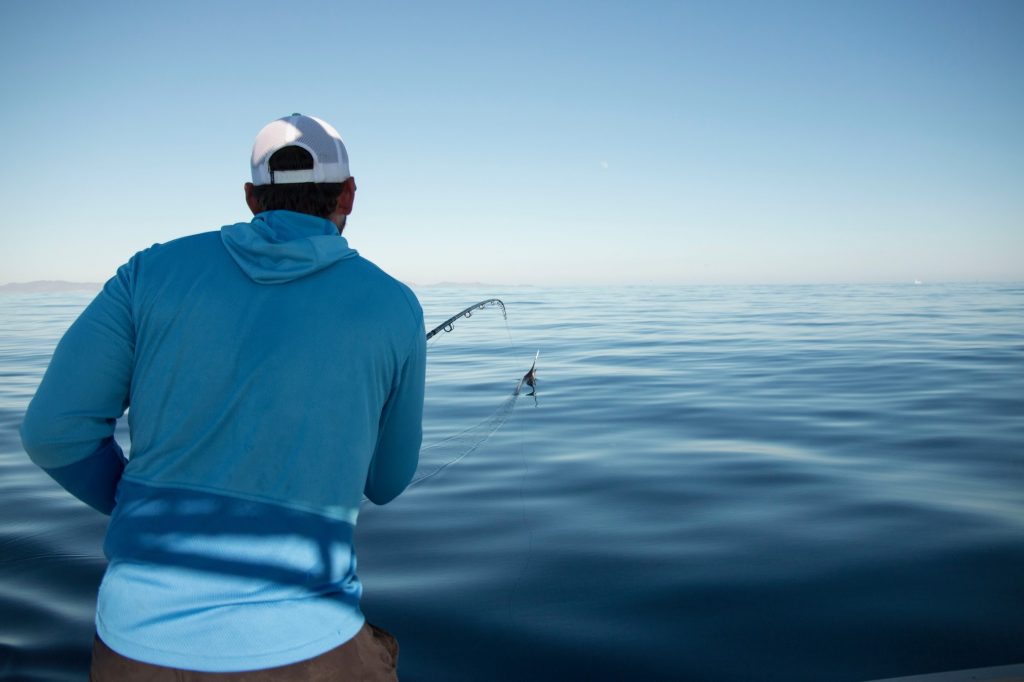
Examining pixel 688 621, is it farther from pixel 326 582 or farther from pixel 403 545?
pixel 326 582

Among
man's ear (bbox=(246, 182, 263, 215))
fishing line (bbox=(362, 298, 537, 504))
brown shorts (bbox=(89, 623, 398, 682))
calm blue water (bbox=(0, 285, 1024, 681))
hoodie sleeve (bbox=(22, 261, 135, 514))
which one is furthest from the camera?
fishing line (bbox=(362, 298, 537, 504))

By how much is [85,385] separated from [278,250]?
0.52 m

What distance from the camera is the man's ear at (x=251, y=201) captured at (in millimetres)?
1729

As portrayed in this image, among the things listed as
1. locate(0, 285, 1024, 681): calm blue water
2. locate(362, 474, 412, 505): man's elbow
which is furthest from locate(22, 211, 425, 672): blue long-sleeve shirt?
locate(0, 285, 1024, 681): calm blue water

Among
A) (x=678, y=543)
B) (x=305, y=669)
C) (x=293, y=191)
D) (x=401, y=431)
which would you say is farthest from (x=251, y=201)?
(x=678, y=543)

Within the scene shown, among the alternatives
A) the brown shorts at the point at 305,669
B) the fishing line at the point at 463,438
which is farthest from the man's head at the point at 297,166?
the fishing line at the point at 463,438

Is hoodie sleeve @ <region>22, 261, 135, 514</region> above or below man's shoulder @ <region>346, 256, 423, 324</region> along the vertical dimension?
below

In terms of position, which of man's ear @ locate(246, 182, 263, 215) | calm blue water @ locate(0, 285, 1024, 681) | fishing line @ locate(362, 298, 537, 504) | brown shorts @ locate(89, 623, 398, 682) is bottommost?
fishing line @ locate(362, 298, 537, 504)

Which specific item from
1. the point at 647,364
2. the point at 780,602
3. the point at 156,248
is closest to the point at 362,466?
the point at 156,248

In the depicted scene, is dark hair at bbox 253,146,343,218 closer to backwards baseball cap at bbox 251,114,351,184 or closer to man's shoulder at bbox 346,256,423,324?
backwards baseball cap at bbox 251,114,351,184

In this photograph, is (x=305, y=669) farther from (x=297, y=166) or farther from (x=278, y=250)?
(x=297, y=166)

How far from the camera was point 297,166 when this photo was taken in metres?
1.68

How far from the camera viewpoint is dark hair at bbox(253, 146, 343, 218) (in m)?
1.67

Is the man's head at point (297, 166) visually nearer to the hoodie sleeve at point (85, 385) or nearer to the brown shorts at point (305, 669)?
the hoodie sleeve at point (85, 385)
